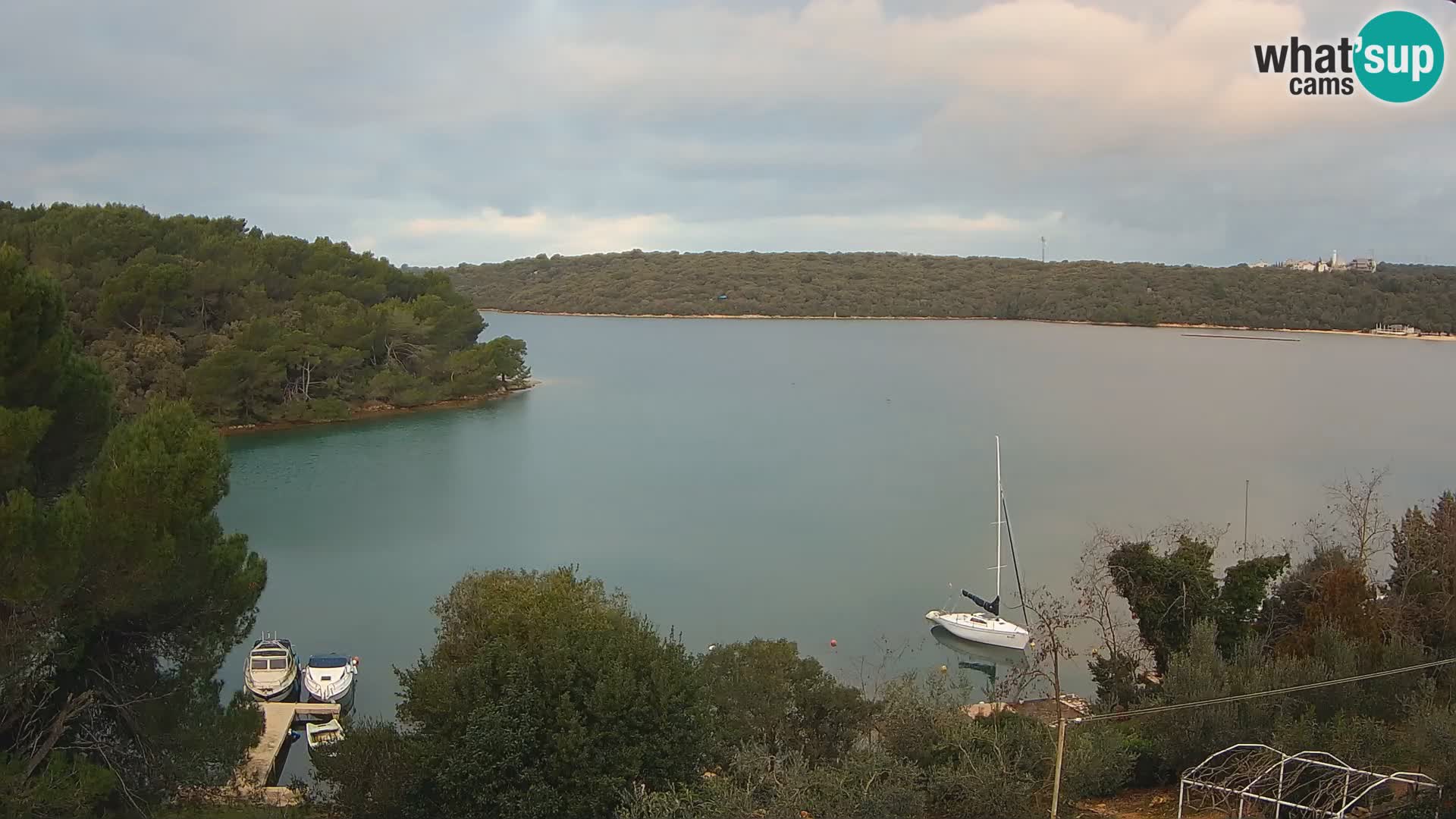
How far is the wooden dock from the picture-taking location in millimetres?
9430

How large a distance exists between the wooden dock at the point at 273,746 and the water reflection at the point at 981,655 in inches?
335

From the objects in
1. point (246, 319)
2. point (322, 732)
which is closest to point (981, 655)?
point (322, 732)

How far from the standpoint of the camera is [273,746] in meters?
11.4

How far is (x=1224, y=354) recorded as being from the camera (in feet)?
222

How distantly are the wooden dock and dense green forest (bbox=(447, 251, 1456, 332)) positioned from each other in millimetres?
83498

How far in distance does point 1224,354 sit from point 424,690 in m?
69.1

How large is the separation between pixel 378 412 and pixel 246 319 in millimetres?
5552

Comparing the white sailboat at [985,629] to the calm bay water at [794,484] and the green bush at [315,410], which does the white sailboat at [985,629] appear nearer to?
the calm bay water at [794,484]

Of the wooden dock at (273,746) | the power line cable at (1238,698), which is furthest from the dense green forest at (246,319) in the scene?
the power line cable at (1238,698)

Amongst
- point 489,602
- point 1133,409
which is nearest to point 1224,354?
point 1133,409

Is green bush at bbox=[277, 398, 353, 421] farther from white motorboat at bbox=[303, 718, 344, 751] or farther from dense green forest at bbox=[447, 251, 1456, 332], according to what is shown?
dense green forest at bbox=[447, 251, 1456, 332]

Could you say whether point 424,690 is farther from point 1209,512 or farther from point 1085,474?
point 1085,474

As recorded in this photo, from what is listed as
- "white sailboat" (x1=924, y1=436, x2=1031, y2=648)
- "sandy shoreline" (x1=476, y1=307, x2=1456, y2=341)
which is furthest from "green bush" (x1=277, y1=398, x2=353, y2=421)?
"sandy shoreline" (x1=476, y1=307, x2=1456, y2=341)

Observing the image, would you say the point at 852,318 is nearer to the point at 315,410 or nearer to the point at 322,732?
the point at 315,410
